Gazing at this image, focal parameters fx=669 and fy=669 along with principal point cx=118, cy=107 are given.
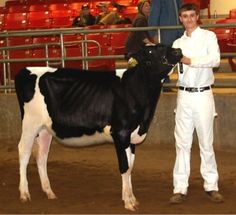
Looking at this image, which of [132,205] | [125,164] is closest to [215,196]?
[132,205]

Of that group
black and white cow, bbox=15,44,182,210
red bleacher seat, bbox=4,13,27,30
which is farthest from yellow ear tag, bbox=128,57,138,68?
red bleacher seat, bbox=4,13,27,30

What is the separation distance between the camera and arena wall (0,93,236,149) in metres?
9.81

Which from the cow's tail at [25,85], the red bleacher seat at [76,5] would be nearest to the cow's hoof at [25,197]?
the cow's tail at [25,85]

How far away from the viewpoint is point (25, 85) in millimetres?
7688

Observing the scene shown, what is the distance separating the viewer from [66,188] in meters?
8.16

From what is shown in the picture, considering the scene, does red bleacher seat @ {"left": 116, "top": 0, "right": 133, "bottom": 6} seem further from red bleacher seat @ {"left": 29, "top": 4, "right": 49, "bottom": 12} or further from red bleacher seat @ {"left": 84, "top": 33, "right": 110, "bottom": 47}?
red bleacher seat @ {"left": 84, "top": 33, "right": 110, "bottom": 47}

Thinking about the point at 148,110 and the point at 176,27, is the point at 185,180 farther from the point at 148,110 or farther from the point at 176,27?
the point at 176,27

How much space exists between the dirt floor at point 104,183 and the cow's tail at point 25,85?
3.80 feet

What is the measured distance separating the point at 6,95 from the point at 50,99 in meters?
4.38

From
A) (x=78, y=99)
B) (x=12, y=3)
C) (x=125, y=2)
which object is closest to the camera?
(x=78, y=99)

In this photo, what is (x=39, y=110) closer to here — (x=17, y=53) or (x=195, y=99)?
(x=195, y=99)

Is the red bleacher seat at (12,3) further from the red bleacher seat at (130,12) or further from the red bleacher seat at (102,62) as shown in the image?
the red bleacher seat at (102,62)

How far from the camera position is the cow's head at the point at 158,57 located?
6922mm

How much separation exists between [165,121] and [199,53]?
3510 mm
